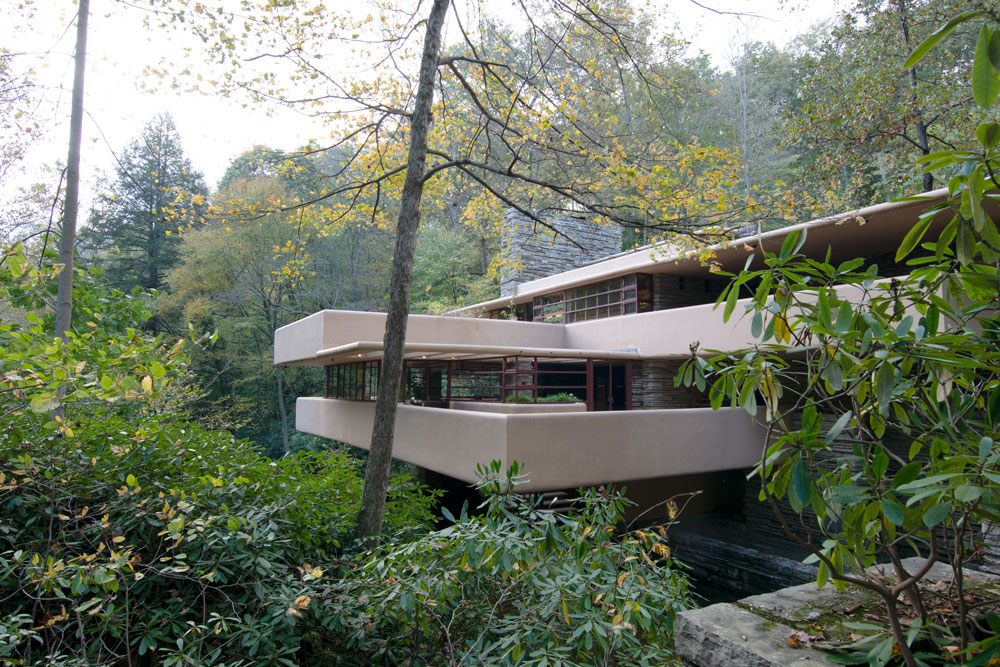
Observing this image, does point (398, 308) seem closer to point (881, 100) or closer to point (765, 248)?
point (765, 248)

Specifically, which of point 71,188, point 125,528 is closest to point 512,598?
point 125,528

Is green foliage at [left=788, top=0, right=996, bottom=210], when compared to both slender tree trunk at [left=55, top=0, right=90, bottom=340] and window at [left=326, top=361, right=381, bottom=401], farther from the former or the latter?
slender tree trunk at [left=55, top=0, right=90, bottom=340]

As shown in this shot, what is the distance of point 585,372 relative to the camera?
34.9ft

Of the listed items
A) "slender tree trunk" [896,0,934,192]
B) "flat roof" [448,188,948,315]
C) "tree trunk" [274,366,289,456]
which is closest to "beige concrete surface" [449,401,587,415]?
"flat roof" [448,188,948,315]

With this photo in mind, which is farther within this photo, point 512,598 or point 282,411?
point 282,411

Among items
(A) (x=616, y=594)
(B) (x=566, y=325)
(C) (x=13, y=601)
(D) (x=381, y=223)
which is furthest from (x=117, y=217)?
(A) (x=616, y=594)

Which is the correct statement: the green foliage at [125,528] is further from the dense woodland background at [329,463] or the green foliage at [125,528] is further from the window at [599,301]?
the window at [599,301]

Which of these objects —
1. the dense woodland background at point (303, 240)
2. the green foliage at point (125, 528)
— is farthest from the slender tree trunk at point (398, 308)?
the dense woodland background at point (303, 240)

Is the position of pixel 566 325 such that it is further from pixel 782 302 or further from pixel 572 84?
pixel 782 302

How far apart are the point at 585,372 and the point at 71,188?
8022mm

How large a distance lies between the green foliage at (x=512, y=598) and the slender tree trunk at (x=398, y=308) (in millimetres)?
1545

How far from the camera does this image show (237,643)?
301 centimetres

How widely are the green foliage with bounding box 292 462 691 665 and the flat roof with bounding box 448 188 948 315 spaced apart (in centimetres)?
403

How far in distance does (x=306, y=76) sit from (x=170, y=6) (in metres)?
1.28
